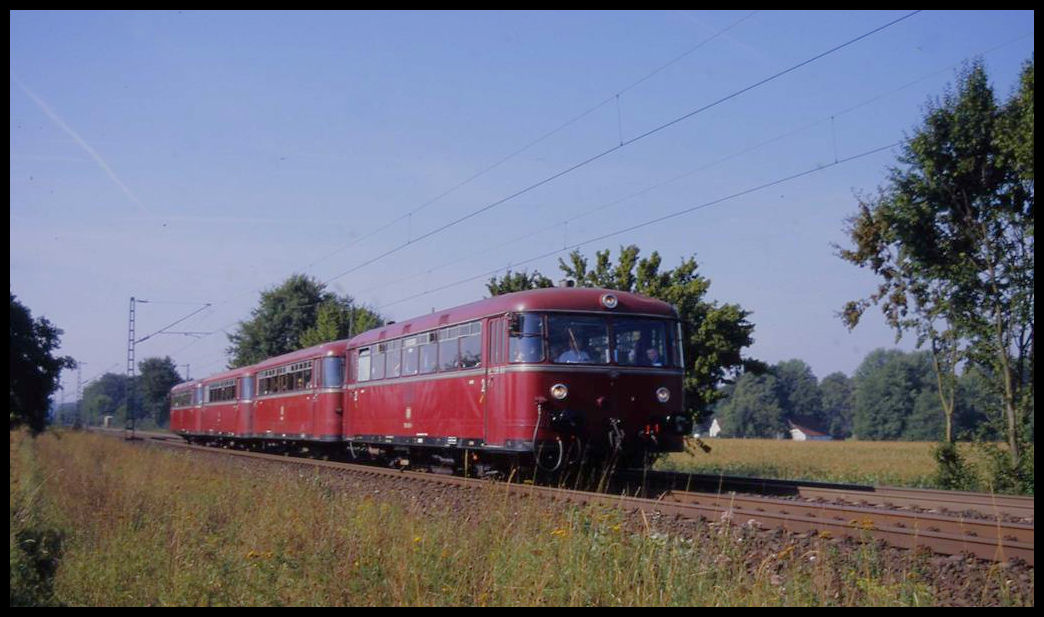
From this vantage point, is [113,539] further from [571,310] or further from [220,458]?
[220,458]

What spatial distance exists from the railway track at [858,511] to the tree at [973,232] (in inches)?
247

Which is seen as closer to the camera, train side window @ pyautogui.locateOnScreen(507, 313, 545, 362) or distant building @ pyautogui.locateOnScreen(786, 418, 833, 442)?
train side window @ pyautogui.locateOnScreen(507, 313, 545, 362)

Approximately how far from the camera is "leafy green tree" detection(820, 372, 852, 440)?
12112 cm

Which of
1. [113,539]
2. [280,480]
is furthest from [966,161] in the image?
[113,539]

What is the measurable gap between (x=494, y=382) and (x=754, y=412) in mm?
91967

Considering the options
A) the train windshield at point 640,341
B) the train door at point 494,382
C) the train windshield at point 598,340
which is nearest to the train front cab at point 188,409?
the train door at point 494,382

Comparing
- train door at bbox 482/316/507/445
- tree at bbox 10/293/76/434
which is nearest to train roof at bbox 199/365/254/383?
tree at bbox 10/293/76/434

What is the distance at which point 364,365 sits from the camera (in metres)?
22.3

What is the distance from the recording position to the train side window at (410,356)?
61.0 feet

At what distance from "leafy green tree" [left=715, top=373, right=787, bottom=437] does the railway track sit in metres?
88.7

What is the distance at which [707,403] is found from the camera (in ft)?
75.0

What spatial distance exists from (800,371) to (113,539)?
124808mm

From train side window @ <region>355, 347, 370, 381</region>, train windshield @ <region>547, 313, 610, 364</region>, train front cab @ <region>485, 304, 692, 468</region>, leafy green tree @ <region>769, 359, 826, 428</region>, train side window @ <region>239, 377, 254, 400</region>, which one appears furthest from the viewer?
leafy green tree @ <region>769, 359, 826, 428</region>

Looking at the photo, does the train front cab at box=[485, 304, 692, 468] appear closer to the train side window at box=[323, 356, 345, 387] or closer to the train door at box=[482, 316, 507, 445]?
the train door at box=[482, 316, 507, 445]
